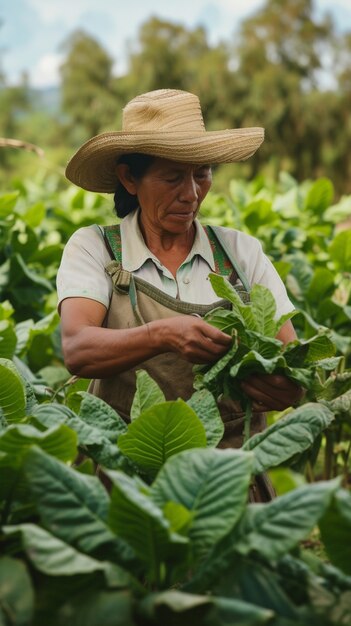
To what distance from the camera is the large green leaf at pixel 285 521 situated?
1463 mm

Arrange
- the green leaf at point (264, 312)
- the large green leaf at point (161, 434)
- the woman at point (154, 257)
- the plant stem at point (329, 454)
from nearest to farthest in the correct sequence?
1. the large green leaf at point (161, 434)
2. the green leaf at point (264, 312)
3. the woman at point (154, 257)
4. the plant stem at point (329, 454)

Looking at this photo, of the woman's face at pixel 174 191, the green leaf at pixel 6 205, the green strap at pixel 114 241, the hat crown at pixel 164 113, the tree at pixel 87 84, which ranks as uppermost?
the hat crown at pixel 164 113

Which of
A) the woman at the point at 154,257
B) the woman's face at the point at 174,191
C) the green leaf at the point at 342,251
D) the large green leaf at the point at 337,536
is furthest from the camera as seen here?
the green leaf at the point at 342,251

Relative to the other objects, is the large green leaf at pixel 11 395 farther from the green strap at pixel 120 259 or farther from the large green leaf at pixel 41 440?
the green strap at pixel 120 259

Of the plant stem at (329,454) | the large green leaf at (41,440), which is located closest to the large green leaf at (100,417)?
the large green leaf at (41,440)

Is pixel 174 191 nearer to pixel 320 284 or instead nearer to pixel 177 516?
pixel 177 516

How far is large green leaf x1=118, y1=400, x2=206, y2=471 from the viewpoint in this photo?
6.26 ft

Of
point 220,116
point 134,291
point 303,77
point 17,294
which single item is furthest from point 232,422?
point 303,77

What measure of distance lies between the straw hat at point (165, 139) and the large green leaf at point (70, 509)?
59.8 inches

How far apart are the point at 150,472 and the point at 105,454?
111 mm

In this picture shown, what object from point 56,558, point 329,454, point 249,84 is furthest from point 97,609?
point 249,84

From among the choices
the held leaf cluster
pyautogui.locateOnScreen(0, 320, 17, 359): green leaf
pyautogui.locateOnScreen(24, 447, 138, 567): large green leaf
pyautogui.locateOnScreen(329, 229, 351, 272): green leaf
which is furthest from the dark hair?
pyautogui.locateOnScreen(329, 229, 351, 272): green leaf

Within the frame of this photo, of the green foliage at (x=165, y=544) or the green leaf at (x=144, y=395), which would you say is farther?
the green leaf at (x=144, y=395)

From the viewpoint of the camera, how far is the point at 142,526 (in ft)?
5.09
